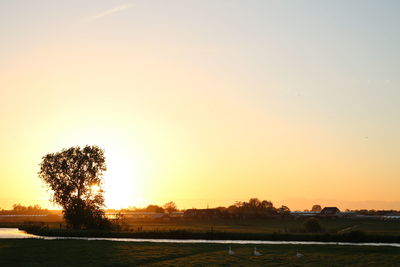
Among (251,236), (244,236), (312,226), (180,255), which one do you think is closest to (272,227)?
(312,226)

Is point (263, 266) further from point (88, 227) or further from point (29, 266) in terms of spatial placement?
point (88, 227)

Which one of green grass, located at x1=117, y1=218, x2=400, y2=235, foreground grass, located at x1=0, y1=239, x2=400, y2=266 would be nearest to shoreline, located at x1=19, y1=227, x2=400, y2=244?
green grass, located at x1=117, y1=218, x2=400, y2=235

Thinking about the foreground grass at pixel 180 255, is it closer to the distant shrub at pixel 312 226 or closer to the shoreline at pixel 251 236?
the shoreline at pixel 251 236

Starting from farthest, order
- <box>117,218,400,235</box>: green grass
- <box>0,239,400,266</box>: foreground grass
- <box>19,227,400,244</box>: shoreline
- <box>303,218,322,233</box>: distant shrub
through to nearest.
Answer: <box>117,218,400,235</box>: green grass
<box>303,218,322,233</box>: distant shrub
<box>19,227,400,244</box>: shoreline
<box>0,239,400,266</box>: foreground grass

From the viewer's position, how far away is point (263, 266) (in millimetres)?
48688

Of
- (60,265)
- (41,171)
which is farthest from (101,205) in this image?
A: (60,265)

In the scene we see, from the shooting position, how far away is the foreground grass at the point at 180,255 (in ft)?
167

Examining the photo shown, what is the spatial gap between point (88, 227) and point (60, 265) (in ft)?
193

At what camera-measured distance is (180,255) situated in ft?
189

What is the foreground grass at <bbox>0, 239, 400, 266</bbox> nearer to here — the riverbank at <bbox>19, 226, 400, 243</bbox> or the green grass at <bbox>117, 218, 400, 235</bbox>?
the riverbank at <bbox>19, 226, 400, 243</bbox>

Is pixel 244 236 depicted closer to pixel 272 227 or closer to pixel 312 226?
pixel 312 226

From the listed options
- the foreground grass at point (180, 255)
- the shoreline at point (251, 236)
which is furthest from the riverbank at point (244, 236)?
the foreground grass at point (180, 255)

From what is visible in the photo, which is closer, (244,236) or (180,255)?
(180,255)

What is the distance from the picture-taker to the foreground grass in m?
50.8
